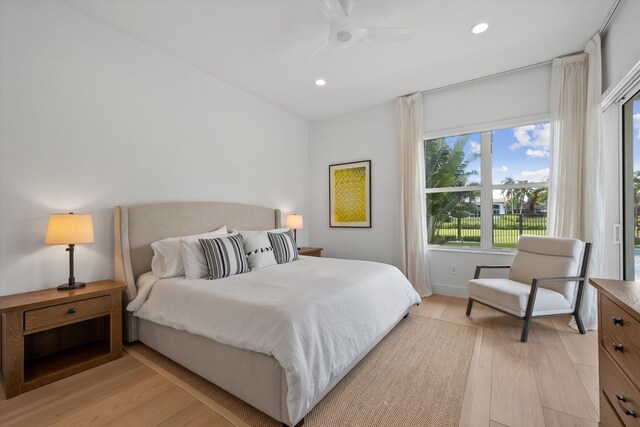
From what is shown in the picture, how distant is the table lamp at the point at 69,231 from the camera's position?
2.07 m

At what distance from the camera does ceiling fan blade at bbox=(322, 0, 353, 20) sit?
2.08 metres

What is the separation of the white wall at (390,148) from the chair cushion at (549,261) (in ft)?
1.63

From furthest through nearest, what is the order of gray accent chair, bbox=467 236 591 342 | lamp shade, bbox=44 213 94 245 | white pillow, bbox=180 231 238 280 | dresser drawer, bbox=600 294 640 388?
gray accent chair, bbox=467 236 591 342 < white pillow, bbox=180 231 238 280 < lamp shade, bbox=44 213 94 245 < dresser drawer, bbox=600 294 640 388

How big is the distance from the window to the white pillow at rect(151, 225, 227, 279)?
→ 340 centimetres

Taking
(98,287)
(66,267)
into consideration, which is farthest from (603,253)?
(66,267)

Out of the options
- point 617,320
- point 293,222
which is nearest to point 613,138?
point 617,320

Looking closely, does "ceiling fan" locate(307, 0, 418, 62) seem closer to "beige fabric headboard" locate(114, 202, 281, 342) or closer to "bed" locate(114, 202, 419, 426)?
"bed" locate(114, 202, 419, 426)

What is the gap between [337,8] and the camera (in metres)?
2.15

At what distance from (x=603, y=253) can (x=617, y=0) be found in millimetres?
2262

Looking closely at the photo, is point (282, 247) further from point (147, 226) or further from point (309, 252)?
point (147, 226)

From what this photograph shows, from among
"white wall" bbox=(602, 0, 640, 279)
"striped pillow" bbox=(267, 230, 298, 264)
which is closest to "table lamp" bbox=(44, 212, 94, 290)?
"striped pillow" bbox=(267, 230, 298, 264)

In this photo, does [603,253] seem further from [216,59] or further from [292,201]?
[216,59]

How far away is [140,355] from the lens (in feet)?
7.70

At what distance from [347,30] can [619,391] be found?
268 centimetres
